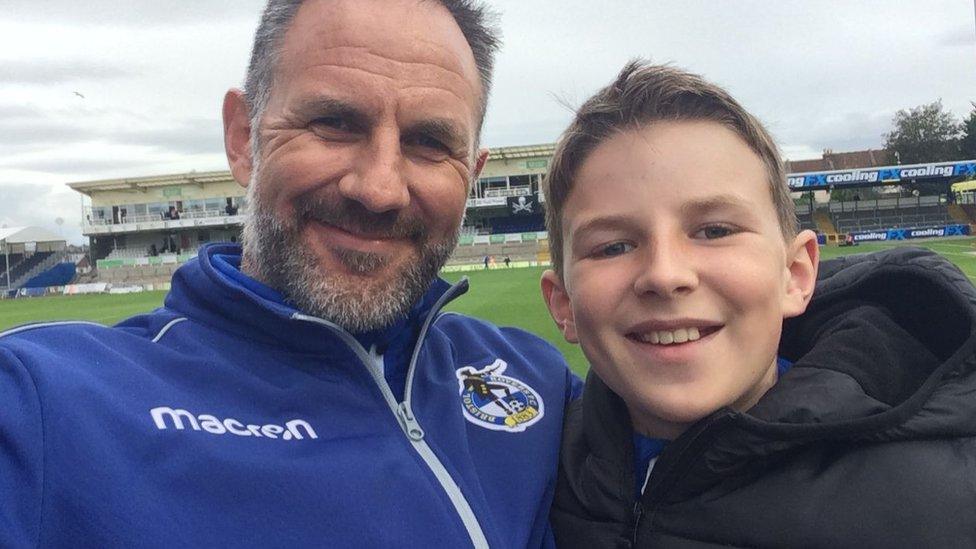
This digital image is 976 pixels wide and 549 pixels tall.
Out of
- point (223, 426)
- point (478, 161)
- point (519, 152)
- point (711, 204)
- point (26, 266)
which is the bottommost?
point (26, 266)

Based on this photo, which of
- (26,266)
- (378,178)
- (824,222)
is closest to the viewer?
(378,178)

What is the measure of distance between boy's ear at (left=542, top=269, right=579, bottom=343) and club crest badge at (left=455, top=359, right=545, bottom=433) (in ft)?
0.91

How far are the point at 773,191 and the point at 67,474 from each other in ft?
5.18

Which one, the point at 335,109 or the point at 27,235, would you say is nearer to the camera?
the point at 335,109

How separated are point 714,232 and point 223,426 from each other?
1133 millimetres

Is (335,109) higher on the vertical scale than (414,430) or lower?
higher

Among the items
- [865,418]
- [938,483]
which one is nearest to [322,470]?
[865,418]

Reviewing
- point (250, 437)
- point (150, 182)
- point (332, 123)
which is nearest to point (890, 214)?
point (332, 123)

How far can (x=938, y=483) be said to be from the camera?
1.30 m

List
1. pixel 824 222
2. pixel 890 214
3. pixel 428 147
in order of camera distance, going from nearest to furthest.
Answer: pixel 428 147 → pixel 824 222 → pixel 890 214

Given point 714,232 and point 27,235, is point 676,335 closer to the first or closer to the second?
point 714,232

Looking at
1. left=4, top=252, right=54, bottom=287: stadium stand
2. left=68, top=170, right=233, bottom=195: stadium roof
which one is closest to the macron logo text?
left=4, top=252, right=54, bottom=287: stadium stand

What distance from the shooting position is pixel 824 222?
155 feet

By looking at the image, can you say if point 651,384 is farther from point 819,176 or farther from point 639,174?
point 819,176
